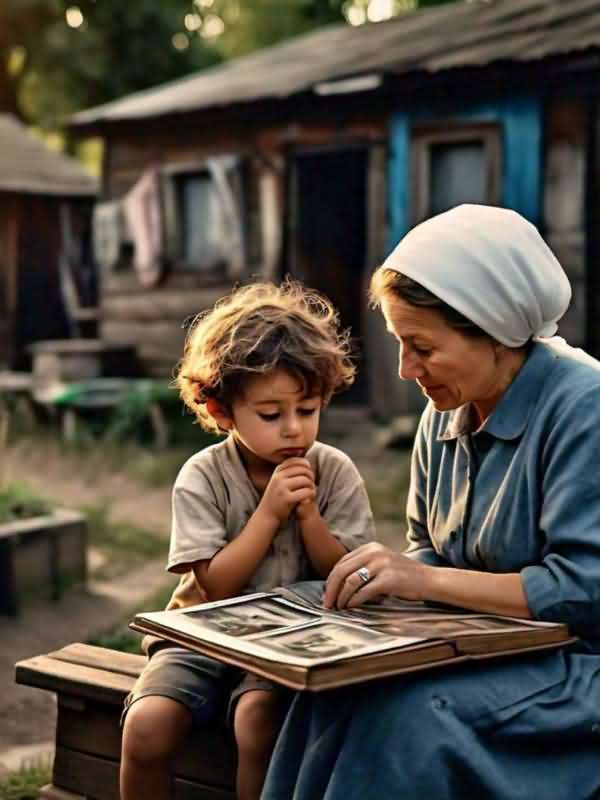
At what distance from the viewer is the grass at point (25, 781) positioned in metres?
3.71

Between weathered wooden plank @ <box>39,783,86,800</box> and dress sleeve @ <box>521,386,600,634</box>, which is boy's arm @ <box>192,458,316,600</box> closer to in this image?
dress sleeve @ <box>521,386,600,634</box>

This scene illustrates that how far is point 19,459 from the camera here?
10.8 m

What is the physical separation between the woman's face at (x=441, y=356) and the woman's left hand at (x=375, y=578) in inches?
14.5

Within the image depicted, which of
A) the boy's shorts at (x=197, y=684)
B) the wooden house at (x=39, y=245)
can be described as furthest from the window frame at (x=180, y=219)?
the boy's shorts at (x=197, y=684)

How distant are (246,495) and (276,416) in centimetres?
21

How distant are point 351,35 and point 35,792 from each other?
12.0m

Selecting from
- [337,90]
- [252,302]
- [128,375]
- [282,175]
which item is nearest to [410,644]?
[252,302]

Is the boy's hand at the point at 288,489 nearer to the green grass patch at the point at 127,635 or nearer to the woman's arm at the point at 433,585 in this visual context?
the woman's arm at the point at 433,585

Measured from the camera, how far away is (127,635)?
5.53m

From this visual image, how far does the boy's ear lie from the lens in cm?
297

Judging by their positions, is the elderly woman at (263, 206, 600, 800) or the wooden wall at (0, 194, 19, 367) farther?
the wooden wall at (0, 194, 19, 367)

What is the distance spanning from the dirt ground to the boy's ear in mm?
1749

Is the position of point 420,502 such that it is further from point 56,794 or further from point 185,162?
point 185,162

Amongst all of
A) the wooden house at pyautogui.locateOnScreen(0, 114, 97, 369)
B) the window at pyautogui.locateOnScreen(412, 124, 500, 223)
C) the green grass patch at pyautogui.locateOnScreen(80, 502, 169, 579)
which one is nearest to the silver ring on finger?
the green grass patch at pyautogui.locateOnScreen(80, 502, 169, 579)
